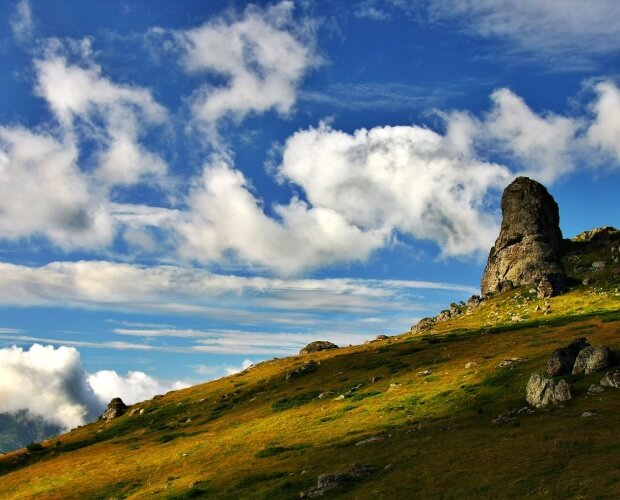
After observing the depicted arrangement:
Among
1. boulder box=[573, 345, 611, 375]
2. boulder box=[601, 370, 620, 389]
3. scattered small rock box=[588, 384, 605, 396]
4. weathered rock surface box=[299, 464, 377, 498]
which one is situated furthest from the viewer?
boulder box=[573, 345, 611, 375]

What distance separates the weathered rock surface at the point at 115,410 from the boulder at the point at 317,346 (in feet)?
176

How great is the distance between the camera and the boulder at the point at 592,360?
46.2 metres

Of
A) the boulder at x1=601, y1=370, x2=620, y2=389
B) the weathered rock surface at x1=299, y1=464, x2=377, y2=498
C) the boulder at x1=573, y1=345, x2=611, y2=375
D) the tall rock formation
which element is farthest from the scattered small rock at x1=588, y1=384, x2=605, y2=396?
the tall rock formation

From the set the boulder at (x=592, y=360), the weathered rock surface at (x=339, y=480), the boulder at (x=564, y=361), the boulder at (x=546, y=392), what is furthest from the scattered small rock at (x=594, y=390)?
the weathered rock surface at (x=339, y=480)

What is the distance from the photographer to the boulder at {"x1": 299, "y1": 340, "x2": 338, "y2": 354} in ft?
506

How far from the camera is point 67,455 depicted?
9181 cm

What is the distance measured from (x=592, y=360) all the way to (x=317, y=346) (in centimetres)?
11265

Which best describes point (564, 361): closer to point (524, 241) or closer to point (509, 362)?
point (509, 362)

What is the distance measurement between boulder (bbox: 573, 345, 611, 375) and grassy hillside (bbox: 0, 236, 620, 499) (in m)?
1.34

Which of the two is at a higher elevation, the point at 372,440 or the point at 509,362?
the point at 509,362

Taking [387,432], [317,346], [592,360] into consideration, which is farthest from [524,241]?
[387,432]

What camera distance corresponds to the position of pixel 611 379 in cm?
4225

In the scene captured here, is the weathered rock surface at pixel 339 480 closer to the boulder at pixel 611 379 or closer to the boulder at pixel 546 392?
the boulder at pixel 546 392

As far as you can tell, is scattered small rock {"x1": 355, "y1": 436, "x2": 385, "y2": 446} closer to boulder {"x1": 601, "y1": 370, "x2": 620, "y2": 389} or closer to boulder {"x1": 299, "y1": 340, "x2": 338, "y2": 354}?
boulder {"x1": 601, "y1": 370, "x2": 620, "y2": 389}
